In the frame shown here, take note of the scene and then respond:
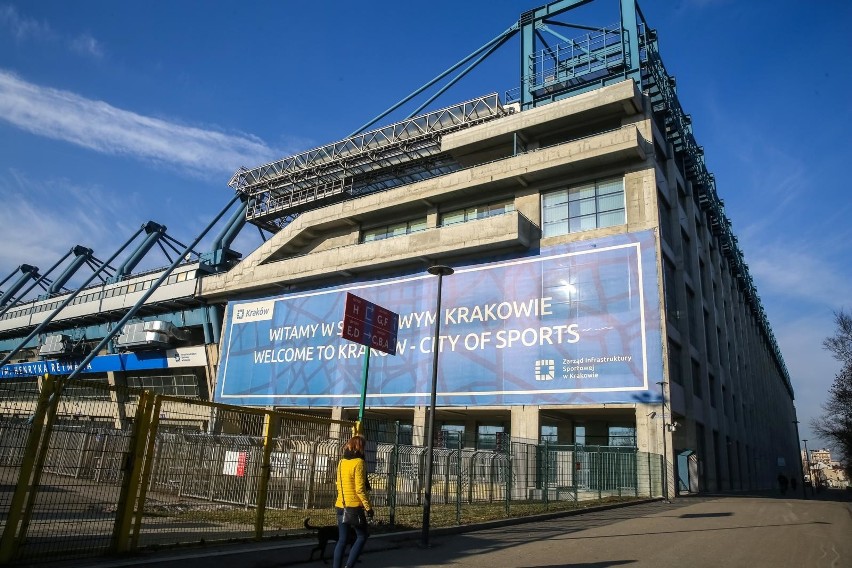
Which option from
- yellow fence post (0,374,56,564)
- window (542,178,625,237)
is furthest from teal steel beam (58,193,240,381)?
yellow fence post (0,374,56,564)

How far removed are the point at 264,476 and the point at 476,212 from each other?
30.9m

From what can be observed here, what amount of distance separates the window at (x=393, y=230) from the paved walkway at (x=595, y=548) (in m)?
28.3

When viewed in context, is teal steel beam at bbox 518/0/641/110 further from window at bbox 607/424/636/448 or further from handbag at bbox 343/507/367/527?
handbag at bbox 343/507/367/527

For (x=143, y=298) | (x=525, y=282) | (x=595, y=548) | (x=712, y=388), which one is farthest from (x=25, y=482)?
(x=143, y=298)

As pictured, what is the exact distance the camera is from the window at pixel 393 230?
4175 cm

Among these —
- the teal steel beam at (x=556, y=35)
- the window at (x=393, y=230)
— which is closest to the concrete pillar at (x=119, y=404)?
the window at (x=393, y=230)

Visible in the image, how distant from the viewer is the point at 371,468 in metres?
12.4

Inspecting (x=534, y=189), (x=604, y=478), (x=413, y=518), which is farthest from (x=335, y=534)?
(x=534, y=189)

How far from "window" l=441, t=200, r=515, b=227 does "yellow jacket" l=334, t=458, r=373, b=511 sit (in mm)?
31133

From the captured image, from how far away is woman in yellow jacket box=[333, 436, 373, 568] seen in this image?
707 cm

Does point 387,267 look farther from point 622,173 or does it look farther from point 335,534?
point 335,534

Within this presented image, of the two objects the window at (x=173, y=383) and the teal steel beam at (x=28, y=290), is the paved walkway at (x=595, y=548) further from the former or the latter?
the teal steel beam at (x=28, y=290)

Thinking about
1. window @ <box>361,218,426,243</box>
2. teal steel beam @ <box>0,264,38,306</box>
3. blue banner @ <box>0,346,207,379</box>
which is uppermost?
teal steel beam @ <box>0,264,38,306</box>

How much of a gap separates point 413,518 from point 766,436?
6605 cm
